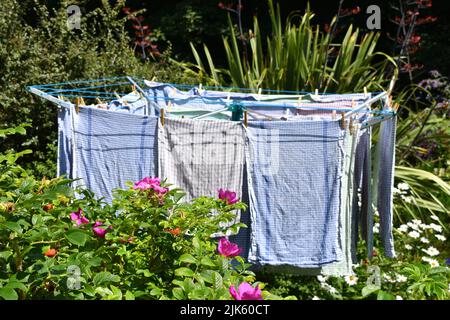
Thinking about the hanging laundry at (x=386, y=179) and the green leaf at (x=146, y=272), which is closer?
the green leaf at (x=146, y=272)

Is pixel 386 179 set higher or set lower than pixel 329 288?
higher

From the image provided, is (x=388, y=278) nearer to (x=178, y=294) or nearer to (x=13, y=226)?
(x=178, y=294)

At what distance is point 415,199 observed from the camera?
413 centimetres

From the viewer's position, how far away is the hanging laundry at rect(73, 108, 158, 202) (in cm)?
288

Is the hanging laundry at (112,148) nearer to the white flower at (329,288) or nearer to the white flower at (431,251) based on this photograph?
the white flower at (329,288)

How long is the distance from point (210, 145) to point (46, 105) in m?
1.76

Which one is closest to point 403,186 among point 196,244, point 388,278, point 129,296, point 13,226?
point 388,278

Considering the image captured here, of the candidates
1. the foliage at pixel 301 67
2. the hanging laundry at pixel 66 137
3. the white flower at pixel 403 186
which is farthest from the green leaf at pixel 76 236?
the foliage at pixel 301 67

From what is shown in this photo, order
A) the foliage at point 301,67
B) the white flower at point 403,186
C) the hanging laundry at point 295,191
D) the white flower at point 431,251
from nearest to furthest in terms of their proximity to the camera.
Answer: the hanging laundry at point 295,191 < the white flower at point 431,251 < the white flower at point 403,186 < the foliage at point 301,67

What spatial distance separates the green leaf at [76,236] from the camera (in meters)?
1.12

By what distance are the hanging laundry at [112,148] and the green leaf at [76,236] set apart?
5.70ft

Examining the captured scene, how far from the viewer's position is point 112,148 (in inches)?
116

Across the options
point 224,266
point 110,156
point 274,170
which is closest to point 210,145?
point 274,170

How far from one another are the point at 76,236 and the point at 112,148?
1854mm
